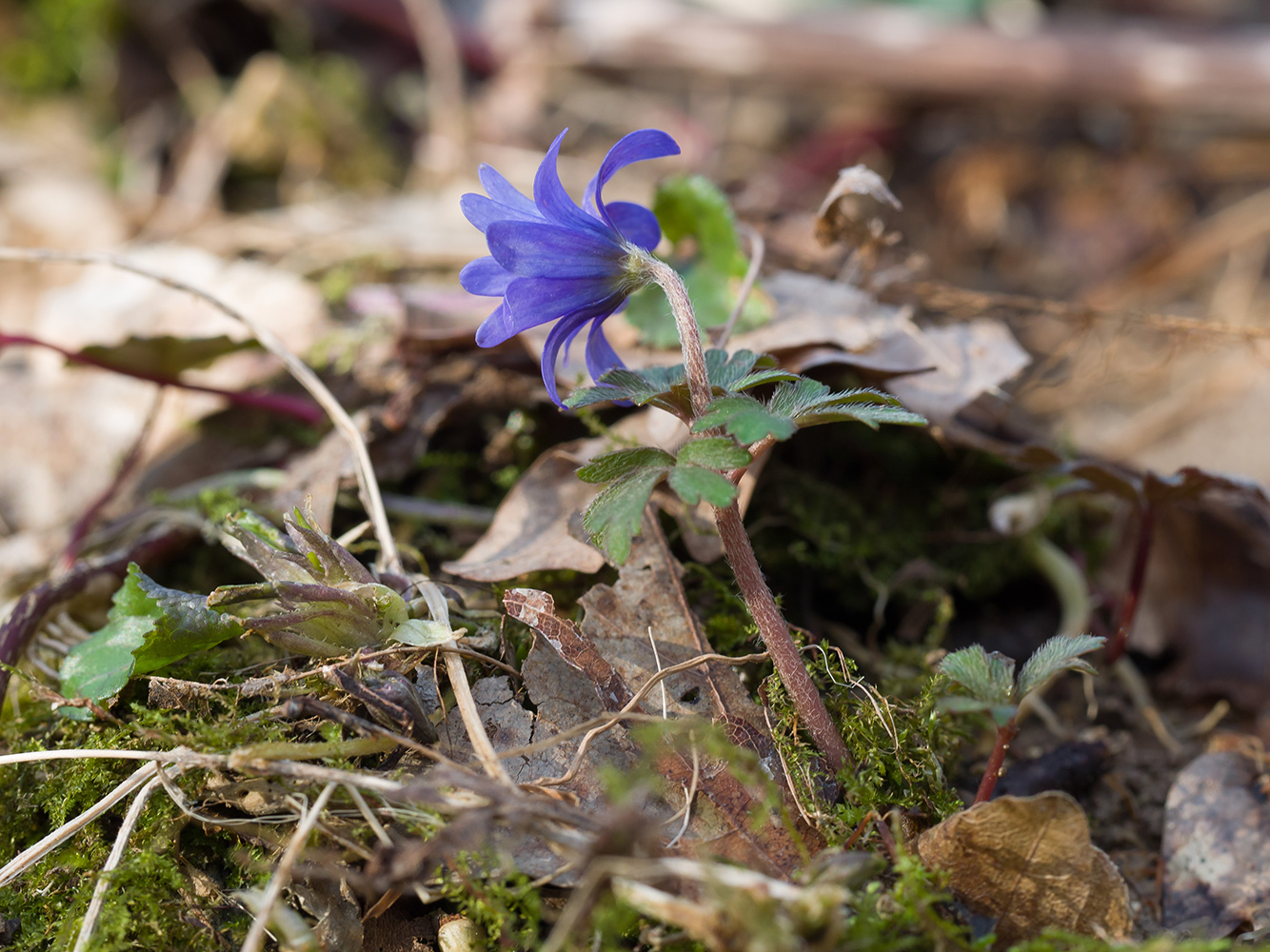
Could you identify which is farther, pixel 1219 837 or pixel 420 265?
pixel 420 265

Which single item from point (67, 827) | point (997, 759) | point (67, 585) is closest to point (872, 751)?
point (997, 759)

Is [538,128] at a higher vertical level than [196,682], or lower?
higher

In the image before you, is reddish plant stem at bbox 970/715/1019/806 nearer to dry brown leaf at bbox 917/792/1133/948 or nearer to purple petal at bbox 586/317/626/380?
dry brown leaf at bbox 917/792/1133/948

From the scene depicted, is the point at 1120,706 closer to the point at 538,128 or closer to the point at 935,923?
the point at 935,923

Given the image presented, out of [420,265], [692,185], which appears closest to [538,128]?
[420,265]

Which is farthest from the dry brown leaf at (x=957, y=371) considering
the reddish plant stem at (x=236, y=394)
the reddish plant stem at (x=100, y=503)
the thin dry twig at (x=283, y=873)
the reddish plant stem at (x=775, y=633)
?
the reddish plant stem at (x=100, y=503)
